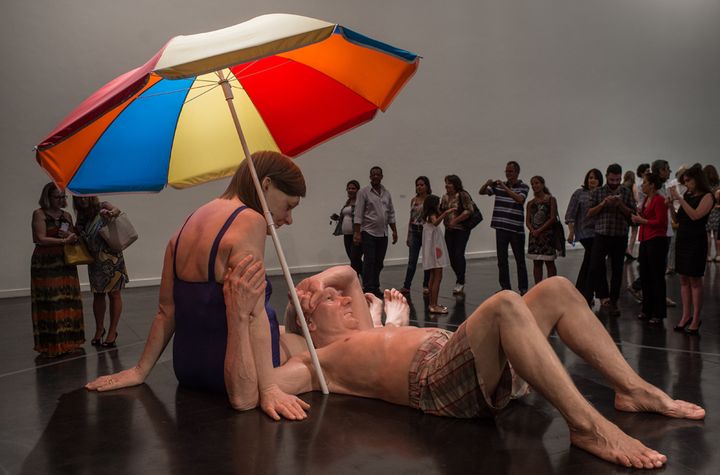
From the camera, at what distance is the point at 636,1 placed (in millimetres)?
14203

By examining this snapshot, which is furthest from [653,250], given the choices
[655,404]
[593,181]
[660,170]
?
[655,404]

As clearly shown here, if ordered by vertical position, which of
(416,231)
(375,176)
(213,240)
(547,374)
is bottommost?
(547,374)

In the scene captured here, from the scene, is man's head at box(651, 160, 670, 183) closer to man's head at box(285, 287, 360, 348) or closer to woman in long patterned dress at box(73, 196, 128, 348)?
man's head at box(285, 287, 360, 348)

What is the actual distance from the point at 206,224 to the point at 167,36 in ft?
23.9

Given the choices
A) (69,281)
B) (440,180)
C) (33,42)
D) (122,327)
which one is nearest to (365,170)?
(440,180)

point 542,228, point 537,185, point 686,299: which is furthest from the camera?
point 537,185

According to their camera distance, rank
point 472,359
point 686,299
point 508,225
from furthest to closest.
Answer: point 508,225 < point 686,299 < point 472,359

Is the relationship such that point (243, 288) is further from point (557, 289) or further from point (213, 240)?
point (557, 289)

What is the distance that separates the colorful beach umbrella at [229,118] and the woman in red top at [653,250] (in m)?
3.23

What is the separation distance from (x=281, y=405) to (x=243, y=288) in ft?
1.84

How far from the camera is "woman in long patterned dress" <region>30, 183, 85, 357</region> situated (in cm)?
500

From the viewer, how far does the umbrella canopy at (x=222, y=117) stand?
3629 millimetres

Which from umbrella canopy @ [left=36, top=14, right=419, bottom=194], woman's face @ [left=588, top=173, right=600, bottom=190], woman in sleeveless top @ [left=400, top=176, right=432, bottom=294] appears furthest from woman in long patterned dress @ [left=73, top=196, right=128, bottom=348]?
woman's face @ [left=588, top=173, right=600, bottom=190]

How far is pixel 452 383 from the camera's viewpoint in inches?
114
